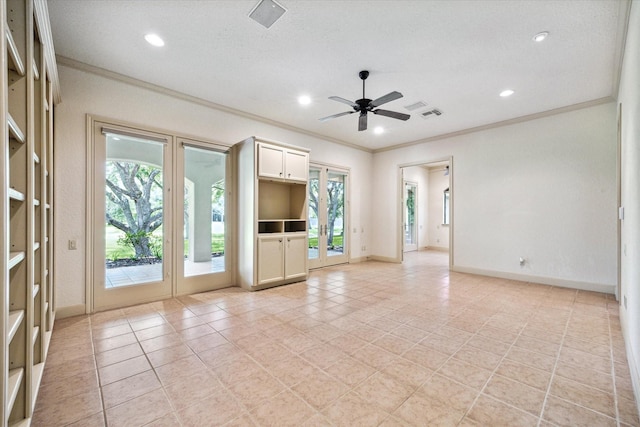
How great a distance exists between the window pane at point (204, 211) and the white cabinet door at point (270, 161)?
28.6 inches

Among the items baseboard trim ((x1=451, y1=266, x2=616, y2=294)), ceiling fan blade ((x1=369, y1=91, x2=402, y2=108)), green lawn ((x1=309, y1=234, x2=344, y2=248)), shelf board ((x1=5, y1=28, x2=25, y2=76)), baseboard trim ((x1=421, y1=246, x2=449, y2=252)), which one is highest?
ceiling fan blade ((x1=369, y1=91, x2=402, y2=108))

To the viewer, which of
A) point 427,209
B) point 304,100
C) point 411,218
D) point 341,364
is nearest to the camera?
point 341,364

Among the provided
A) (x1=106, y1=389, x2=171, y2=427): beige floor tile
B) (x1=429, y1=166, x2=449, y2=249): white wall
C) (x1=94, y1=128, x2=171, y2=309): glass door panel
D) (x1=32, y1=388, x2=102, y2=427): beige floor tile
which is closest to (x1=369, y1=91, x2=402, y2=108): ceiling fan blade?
(x1=94, y1=128, x2=171, y2=309): glass door panel

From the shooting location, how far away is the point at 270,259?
4.70 metres

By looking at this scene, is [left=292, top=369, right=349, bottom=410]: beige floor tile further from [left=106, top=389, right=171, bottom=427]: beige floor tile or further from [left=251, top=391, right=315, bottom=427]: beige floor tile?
[left=106, top=389, right=171, bottom=427]: beige floor tile

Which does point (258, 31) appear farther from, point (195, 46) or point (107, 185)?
point (107, 185)

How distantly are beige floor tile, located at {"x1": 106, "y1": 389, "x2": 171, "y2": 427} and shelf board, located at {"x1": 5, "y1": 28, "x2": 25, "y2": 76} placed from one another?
2090 mm

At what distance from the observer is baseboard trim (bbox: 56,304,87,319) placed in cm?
330

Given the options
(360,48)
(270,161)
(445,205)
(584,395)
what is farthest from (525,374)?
(445,205)

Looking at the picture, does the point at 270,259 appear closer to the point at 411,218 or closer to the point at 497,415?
the point at 497,415

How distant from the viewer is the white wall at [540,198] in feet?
A: 14.6

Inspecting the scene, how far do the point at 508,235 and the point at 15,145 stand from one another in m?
6.59

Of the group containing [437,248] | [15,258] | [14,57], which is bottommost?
[437,248]

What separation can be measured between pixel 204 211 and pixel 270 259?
1.32m
